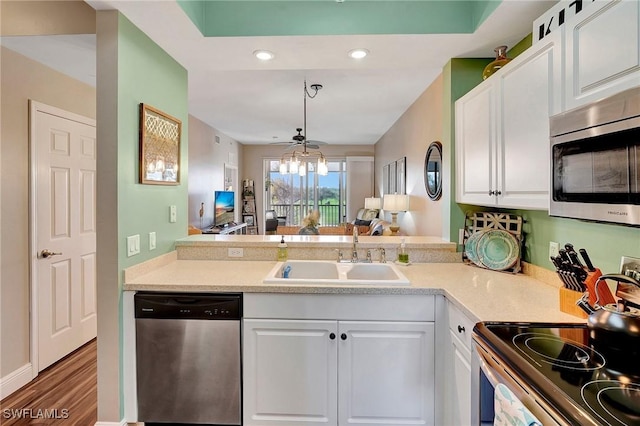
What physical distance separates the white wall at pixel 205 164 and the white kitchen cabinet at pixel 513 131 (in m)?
4.24

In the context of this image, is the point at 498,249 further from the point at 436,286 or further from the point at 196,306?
the point at 196,306

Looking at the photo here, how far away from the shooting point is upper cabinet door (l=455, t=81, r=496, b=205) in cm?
188

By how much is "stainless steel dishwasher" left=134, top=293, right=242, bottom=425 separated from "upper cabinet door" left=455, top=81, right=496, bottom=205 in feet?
5.12

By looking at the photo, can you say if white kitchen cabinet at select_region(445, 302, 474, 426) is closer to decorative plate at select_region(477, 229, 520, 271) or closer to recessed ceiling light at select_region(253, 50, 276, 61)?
decorative plate at select_region(477, 229, 520, 271)

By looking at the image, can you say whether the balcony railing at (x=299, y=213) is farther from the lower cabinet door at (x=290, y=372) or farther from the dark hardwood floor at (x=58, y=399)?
the lower cabinet door at (x=290, y=372)

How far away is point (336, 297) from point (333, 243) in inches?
26.0

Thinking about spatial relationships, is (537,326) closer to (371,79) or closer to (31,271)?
(371,79)

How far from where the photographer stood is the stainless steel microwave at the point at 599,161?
999 mm

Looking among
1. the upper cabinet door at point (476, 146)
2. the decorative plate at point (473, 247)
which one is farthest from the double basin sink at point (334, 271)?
the upper cabinet door at point (476, 146)

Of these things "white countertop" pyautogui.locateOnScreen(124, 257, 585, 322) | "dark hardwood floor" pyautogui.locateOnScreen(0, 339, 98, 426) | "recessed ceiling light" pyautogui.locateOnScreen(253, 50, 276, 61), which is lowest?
"dark hardwood floor" pyautogui.locateOnScreen(0, 339, 98, 426)

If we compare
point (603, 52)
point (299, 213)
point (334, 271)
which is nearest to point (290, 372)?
point (334, 271)

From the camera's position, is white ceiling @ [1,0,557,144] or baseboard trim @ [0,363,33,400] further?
baseboard trim @ [0,363,33,400]

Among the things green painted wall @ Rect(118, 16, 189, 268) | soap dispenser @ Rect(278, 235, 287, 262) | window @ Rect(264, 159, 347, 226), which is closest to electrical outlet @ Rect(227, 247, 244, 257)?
soap dispenser @ Rect(278, 235, 287, 262)

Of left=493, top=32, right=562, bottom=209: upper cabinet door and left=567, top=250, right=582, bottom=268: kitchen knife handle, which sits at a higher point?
left=493, top=32, right=562, bottom=209: upper cabinet door
